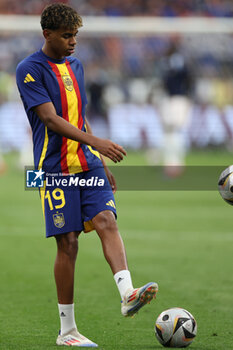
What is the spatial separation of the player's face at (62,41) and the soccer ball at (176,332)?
6.26 ft

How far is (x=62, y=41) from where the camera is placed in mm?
4996

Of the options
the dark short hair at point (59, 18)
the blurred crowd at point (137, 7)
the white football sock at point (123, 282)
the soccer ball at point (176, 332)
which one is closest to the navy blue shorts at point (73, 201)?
the white football sock at point (123, 282)

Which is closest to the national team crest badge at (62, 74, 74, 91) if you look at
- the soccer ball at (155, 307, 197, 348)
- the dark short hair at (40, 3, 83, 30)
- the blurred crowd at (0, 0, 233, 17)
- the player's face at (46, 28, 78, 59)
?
the player's face at (46, 28, 78, 59)

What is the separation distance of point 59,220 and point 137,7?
2186 cm

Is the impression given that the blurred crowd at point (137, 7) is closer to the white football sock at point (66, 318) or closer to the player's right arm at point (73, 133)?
the player's right arm at point (73, 133)

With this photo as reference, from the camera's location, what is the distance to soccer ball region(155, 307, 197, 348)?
4.95 meters

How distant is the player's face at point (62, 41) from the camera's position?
16.4ft

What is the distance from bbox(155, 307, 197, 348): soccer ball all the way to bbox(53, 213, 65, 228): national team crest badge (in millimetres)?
917

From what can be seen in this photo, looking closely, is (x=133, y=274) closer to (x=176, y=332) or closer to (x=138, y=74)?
(x=176, y=332)

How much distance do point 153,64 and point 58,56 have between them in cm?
2129

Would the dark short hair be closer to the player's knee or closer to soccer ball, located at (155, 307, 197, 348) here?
the player's knee

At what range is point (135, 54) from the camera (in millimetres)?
26469

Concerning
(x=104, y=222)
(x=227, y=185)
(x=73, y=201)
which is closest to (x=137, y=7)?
(x=227, y=185)

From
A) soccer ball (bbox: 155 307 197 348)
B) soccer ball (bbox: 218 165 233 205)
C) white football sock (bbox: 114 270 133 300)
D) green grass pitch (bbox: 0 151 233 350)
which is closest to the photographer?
white football sock (bbox: 114 270 133 300)
